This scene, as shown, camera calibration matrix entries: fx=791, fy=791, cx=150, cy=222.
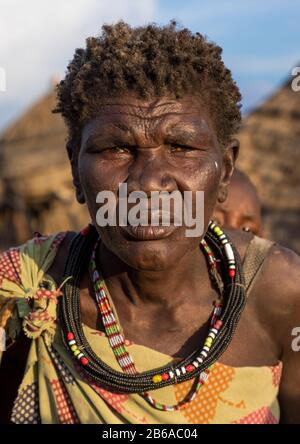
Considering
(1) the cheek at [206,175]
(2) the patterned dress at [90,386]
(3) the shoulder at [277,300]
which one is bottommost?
(2) the patterned dress at [90,386]

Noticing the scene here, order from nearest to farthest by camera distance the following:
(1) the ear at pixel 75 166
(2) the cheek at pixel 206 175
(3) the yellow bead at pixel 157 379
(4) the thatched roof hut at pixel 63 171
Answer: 1. (2) the cheek at pixel 206 175
2. (3) the yellow bead at pixel 157 379
3. (1) the ear at pixel 75 166
4. (4) the thatched roof hut at pixel 63 171

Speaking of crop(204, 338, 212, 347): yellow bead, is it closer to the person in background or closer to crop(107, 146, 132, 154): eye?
crop(107, 146, 132, 154): eye

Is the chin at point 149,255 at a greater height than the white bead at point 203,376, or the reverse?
the chin at point 149,255

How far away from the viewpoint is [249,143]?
559 inches

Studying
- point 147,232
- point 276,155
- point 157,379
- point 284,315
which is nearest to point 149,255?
point 147,232

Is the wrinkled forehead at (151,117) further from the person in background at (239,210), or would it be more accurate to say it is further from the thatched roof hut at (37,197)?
the thatched roof hut at (37,197)

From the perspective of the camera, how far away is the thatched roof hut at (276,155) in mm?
12102

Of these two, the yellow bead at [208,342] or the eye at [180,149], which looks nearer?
the eye at [180,149]

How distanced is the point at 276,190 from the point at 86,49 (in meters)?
10.4

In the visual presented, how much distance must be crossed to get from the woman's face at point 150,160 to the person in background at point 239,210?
1578mm

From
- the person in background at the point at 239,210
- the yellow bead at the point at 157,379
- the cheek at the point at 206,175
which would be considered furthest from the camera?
the person in background at the point at 239,210

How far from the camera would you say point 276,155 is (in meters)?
13.9

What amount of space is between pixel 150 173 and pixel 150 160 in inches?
2.3

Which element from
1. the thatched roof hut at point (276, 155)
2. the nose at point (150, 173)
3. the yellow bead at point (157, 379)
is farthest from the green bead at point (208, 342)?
the thatched roof hut at point (276, 155)
